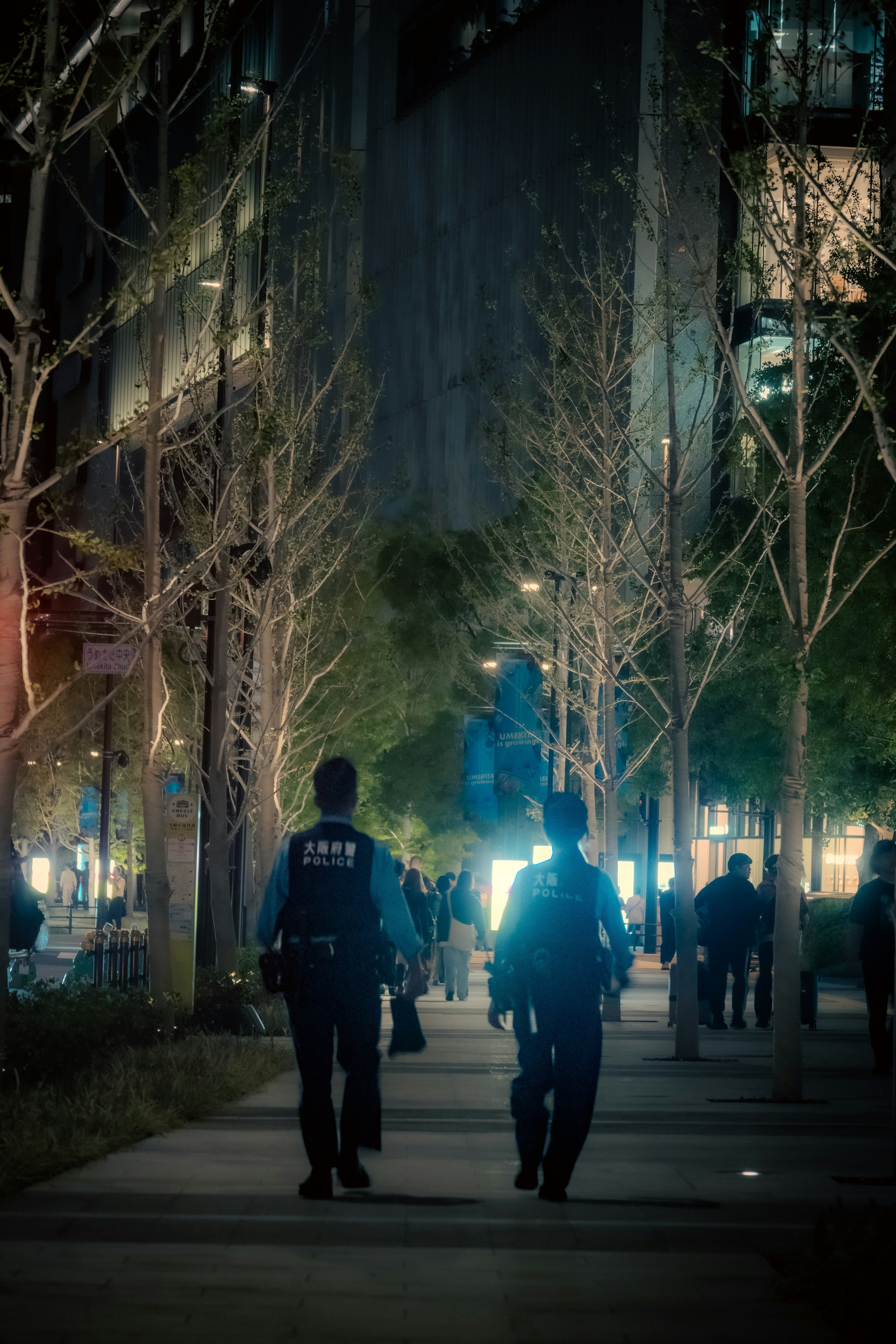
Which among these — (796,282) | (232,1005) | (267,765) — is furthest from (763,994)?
(796,282)

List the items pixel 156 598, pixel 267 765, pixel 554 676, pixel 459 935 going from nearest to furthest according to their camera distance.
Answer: pixel 156 598, pixel 267 765, pixel 459 935, pixel 554 676

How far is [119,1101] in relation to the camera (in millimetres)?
10172

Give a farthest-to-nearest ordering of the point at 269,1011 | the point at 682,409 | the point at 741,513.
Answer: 1. the point at 682,409
2. the point at 741,513
3. the point at 269,1011

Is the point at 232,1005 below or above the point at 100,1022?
below

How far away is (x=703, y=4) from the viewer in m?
50.6

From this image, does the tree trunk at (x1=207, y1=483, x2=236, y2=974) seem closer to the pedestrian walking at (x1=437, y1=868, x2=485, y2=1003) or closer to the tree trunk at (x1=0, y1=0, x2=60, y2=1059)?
the pedestrian walking at (x1=437, y1=868, x2=485, y2=1003)

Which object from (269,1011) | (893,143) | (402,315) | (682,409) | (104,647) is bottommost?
(269,1011)

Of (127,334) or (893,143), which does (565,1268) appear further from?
(127,334)

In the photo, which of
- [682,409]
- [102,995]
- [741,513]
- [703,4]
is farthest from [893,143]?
[703,4]

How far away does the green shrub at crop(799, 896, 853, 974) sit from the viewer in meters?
33.7

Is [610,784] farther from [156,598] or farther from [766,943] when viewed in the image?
[156,598]

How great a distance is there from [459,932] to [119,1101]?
49.7 feet

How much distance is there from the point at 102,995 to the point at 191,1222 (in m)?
7.28

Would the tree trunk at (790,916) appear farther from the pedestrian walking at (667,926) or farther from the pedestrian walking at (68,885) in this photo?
the pedestrian walking at (68,885)
